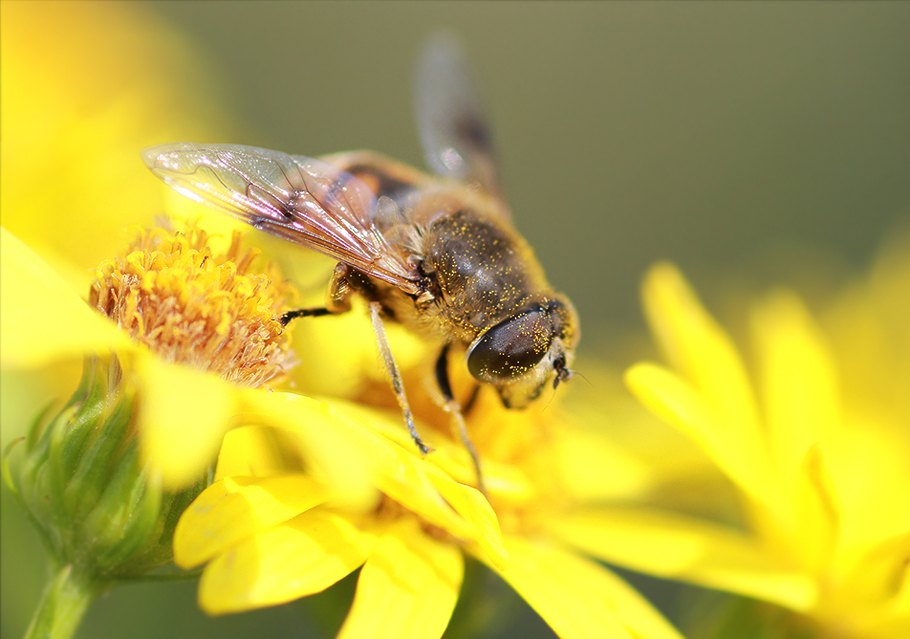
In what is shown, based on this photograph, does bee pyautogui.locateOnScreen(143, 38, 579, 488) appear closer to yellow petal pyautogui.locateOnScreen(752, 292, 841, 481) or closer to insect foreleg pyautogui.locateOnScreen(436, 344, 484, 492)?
insect foreleg pyautogui.locateOnScreen(436, 344, 484, 492)

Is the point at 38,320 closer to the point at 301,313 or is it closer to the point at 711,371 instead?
the point at 301,313

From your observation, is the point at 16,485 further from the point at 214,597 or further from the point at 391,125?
the point at 391,125

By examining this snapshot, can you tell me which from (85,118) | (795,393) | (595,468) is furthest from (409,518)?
(85,118)

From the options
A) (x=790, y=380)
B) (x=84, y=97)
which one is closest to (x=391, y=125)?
(x=84, y=97)

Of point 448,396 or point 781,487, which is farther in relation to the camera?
point 781,487

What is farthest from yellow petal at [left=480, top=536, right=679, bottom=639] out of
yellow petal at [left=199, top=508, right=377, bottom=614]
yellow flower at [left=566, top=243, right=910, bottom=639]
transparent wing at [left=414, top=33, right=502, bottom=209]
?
transparent wing at [left=414, top=33, right=502, bottom=209]

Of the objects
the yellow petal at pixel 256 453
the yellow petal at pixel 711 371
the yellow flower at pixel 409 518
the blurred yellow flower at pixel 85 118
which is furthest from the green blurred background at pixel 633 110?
the yellow petal at pixel 256 453
